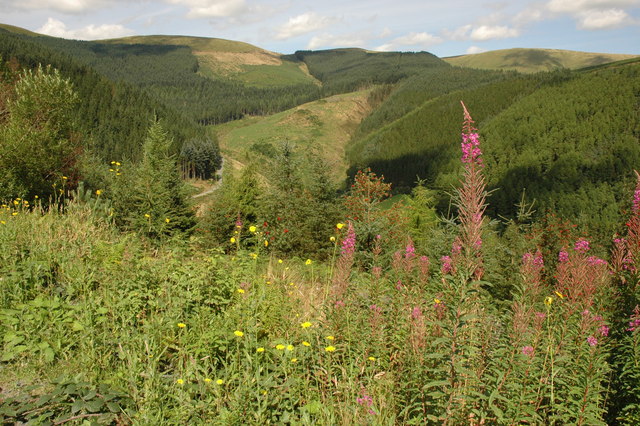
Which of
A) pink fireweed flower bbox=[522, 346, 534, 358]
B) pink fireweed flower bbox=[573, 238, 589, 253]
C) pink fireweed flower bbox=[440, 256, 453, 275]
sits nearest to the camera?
pink fireweed flower bbox=[522, 346, 534, 358]

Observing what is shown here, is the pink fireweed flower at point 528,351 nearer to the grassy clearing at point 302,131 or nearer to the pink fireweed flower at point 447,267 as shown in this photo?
the pink fireweed flower at point 447,267

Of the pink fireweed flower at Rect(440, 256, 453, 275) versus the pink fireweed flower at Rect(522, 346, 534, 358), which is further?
the pink fireweed flower at Rect(440, 256, 453, 275)

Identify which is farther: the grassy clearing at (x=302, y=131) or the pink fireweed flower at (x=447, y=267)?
the grassy clearing at (x=302, y=131)

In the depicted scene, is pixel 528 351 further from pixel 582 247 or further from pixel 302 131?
pixel 302 131

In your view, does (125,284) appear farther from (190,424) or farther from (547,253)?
(547,253)

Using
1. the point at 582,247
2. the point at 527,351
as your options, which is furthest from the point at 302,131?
the point at 527,351

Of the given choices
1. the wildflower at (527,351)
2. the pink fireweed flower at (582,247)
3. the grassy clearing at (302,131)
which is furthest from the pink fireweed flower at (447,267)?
the grassy clearing at (302,131)

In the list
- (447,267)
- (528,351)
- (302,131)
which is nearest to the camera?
(528,351)

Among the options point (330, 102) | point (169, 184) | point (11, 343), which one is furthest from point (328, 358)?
point (330, 102)

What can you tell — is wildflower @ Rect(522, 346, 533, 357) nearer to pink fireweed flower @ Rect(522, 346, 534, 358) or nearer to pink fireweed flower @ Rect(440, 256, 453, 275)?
pink fireweed flower @ Rect(522, 346, 534, 358)

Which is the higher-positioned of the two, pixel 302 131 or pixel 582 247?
pixel 302 131

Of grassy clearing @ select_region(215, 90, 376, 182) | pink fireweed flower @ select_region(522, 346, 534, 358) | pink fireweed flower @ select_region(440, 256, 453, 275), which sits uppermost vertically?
grassy clearing @ select_region(215, 90, 376, 182)

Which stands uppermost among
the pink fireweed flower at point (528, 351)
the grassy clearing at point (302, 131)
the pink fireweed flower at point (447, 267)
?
the grassy clearing at point (302, 131)

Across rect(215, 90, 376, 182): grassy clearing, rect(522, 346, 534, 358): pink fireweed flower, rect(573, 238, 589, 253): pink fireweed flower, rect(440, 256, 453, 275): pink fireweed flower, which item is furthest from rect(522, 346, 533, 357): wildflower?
rect(215, 90, 376, 182): grassy clearing
